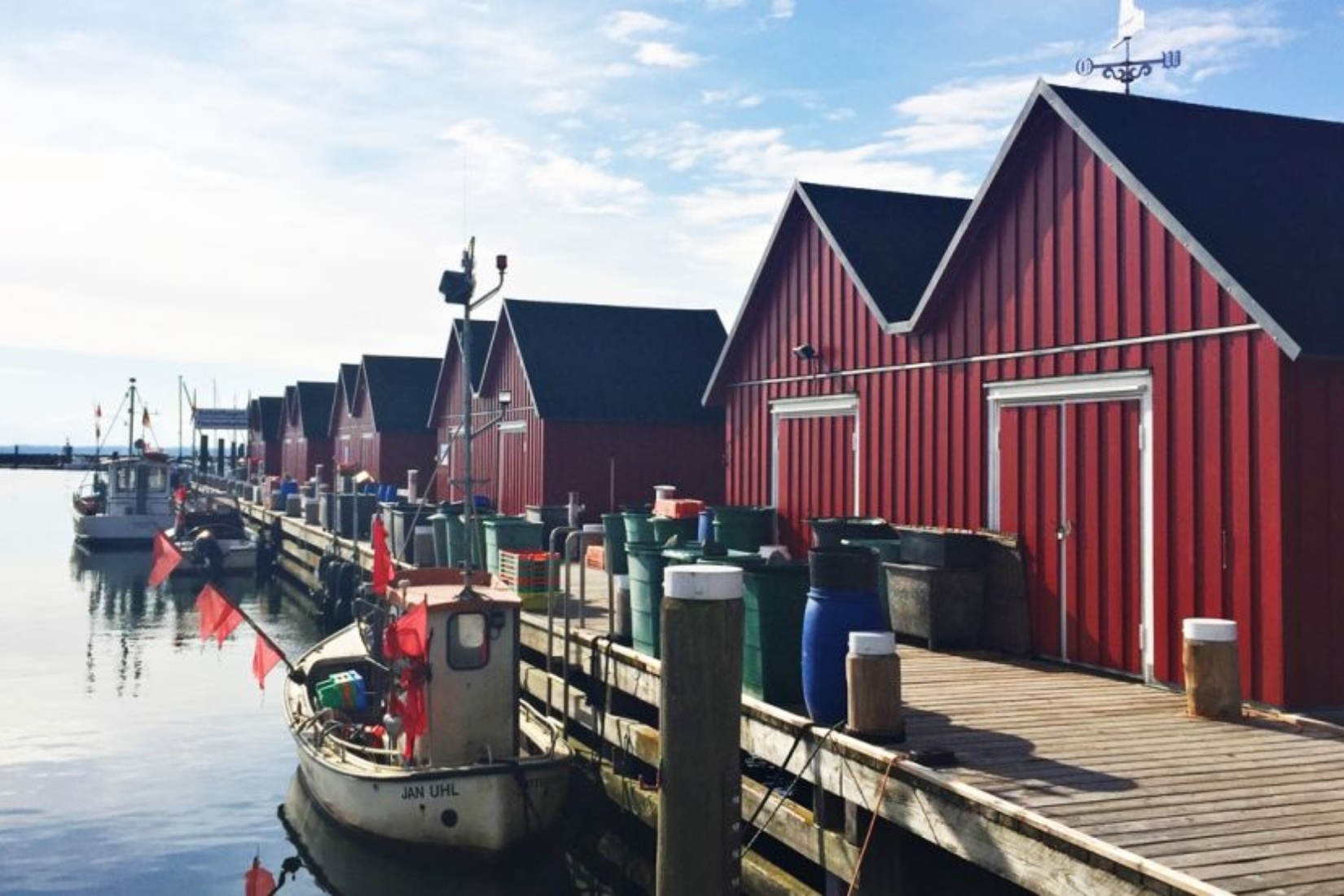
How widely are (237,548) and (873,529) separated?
32930 mm

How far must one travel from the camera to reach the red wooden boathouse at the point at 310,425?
5869 cm

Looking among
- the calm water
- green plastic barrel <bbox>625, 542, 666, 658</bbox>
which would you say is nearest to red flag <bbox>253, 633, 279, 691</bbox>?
the calm water

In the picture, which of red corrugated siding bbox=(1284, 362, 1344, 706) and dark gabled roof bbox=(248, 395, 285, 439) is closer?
red corrugated siding bbox=(1284, 362, 1344, 706)

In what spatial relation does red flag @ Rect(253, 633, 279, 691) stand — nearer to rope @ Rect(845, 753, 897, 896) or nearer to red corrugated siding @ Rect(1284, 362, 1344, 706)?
rope @ Rect(845, 753, 897, 896)

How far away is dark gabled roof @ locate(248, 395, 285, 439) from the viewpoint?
72.8 metres

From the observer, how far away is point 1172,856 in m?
6.29

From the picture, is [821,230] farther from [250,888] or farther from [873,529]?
[250,888]

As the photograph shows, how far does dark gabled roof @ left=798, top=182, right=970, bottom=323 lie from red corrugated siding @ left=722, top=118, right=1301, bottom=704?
0.36 metres

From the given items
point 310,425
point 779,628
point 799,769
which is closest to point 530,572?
point 779,628

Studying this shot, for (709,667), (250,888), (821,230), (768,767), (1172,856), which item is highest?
(821,230)

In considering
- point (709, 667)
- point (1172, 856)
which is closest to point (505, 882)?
point (709, 667)

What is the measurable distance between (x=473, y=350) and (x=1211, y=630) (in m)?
32.0

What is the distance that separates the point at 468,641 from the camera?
40.6 feet

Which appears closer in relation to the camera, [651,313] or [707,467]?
[707,467]
